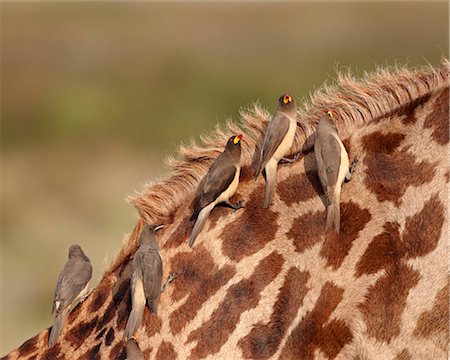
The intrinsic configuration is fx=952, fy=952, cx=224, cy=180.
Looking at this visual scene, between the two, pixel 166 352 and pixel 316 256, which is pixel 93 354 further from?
pixel 316 256

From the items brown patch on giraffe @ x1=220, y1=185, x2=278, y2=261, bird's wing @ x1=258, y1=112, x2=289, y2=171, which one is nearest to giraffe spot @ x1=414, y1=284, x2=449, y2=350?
brown patch on giraffe @ x1=220, y1=185, x2=278, y2=261

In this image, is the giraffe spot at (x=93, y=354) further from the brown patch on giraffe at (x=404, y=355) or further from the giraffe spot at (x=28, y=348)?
the brown patch on giraffe at (x=404, y=355)

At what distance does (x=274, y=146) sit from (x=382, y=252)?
0.79 metres

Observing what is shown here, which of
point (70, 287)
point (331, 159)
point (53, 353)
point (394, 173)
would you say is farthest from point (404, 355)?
point (70, 287)

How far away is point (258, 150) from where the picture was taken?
5.07 meters

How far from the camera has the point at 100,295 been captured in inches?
210

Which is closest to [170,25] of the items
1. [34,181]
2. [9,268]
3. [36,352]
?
[34,181]

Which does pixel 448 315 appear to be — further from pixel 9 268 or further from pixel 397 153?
pixel 9 268

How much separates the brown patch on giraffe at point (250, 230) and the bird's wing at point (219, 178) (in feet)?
0.54

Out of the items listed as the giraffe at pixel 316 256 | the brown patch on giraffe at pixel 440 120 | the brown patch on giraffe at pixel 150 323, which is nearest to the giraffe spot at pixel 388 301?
the giraffe at pixel 316 256

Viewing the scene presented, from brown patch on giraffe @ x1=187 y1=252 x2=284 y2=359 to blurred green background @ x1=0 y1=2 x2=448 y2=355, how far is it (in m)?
8.02

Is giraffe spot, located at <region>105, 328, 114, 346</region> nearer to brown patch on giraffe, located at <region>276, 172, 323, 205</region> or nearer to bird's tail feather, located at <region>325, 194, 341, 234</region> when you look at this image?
brown patch on giraffe, located at <region>276, 172, 323, 205</region>

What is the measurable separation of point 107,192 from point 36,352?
12484 mm

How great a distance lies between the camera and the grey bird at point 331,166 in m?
4.62
